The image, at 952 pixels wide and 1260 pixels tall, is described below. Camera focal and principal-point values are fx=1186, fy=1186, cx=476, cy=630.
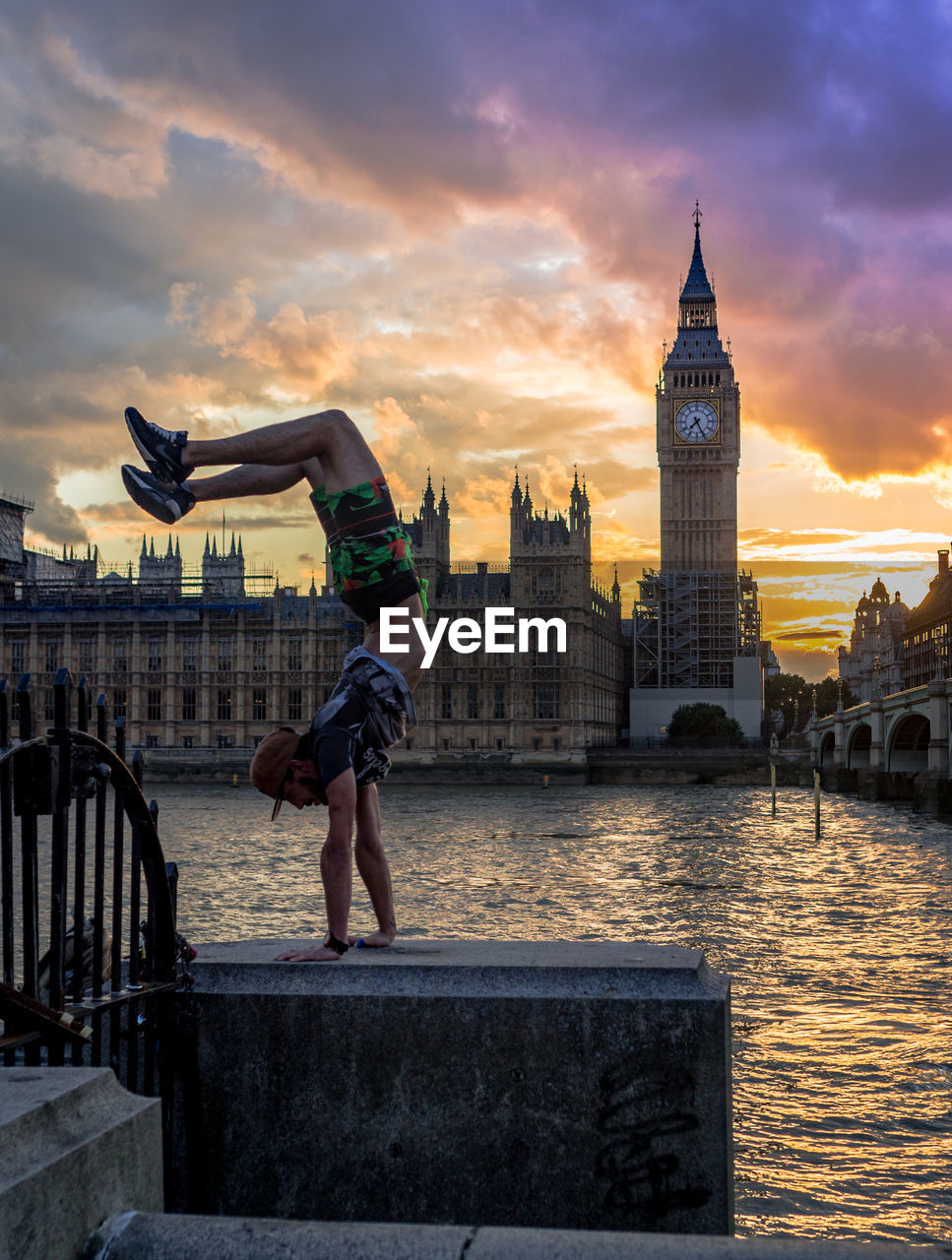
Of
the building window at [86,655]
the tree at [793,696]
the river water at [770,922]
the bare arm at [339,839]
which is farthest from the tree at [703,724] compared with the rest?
the bare arm at [339,839]

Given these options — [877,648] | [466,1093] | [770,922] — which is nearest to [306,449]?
[466,1093]

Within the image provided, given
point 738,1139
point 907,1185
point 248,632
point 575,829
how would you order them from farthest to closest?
point 248,632
point 575,829
point 738,1139
point 907,1185

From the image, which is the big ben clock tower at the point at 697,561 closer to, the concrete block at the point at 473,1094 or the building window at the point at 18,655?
the building window at the point at 18,655

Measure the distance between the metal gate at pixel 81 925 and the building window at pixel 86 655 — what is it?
8062cm

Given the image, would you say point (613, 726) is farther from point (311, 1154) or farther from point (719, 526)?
point (311, 1154)

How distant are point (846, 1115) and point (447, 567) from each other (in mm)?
76988

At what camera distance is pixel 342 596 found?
4184 millimetres

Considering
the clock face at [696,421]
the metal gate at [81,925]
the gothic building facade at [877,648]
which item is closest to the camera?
the metal gate at [81,925]

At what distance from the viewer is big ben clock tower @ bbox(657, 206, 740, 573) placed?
89375mm

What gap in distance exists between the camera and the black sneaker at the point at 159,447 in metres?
3.59

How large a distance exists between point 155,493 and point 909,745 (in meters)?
53.3

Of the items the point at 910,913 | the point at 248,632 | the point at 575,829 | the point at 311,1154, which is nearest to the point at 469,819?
the point at 575,829

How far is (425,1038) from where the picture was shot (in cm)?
331

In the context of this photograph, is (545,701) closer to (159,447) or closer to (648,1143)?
(159,447)
